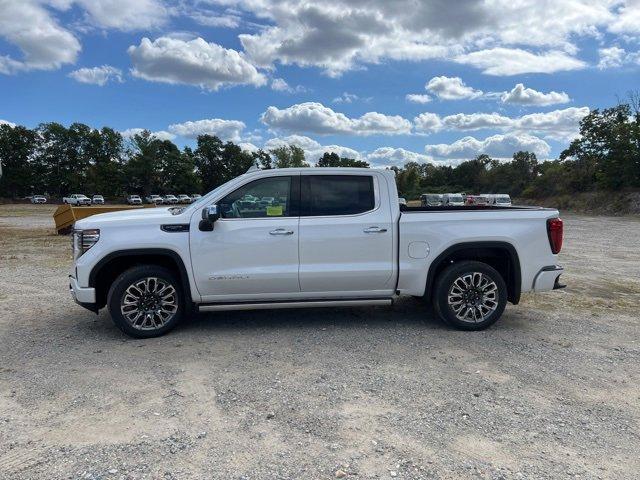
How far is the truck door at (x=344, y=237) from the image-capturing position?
5.46 metres

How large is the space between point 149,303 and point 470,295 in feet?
12.2

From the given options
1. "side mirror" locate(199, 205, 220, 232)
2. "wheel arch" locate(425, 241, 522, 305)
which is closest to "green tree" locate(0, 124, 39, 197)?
"side mirror" locate(199, 205, 220, 232)

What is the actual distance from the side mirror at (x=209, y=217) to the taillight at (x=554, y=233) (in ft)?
12.7

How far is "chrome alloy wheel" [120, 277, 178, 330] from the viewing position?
529 centimetres

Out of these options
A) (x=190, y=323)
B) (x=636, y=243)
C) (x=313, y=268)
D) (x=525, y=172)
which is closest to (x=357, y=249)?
(x=313, y=268)

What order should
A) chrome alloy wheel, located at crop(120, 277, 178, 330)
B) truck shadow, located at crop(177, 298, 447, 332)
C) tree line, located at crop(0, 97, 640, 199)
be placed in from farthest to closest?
tree line, located at crop(0, 97, 640, 199) < truck shadow, located at crop(177, 298, 447, 332) < chrome alloy wheel, located at crop(120, 277, 178, 330)

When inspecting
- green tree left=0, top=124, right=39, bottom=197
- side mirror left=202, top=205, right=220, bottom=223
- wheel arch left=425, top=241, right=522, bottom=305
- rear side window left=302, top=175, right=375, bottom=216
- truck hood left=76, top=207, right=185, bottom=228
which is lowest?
wheel arch left=425, top=241, right=522, bottom=305

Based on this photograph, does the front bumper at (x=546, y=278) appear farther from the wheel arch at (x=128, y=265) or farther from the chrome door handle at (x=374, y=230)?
the wheel arch at (x=128, y=265)

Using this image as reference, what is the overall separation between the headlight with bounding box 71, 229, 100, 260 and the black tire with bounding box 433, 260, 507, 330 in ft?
12.9

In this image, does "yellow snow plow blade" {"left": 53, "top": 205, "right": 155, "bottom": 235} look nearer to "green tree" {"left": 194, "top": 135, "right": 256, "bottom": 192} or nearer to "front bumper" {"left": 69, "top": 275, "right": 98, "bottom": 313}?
"front bumper" {"left": 69, "top": 275, "right": 98, "bottom": 313}

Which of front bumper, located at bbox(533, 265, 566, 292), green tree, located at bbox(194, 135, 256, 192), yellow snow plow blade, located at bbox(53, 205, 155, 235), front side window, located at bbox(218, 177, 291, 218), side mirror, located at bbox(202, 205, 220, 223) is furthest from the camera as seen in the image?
green tree, located at bbox(194, 135, 256, 192)

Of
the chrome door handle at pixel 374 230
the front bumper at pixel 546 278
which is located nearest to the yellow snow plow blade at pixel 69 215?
the chrome door handle at pixel 374 230

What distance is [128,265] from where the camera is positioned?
5.54m

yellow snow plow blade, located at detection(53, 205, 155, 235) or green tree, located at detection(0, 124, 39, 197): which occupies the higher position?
green tree, located at detection(0, 124, 39, 197)
